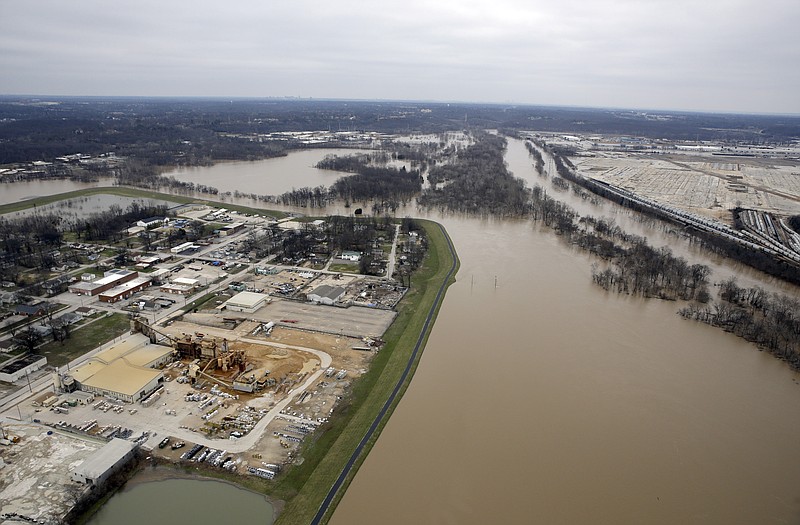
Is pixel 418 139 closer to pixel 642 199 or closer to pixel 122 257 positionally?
pixel 642 199

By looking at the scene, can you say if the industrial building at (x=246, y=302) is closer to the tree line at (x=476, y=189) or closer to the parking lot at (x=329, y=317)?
the parking lot at (x=329, y=317)

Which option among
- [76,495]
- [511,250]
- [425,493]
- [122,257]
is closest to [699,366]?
[425,493]

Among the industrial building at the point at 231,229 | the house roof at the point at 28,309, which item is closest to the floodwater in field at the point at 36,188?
the industrial building at the point at 231,229

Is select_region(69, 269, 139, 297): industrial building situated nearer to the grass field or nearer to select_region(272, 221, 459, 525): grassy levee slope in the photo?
the grass field

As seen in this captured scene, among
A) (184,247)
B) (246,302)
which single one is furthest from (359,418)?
(184,247)

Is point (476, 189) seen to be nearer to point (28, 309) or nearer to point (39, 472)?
point (28, 309)

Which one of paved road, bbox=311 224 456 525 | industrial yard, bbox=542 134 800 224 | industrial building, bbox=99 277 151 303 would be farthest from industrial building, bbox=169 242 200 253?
industrial yard, bbox=542 134 800 224

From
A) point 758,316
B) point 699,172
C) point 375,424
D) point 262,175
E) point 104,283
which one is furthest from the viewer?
point 699,172
